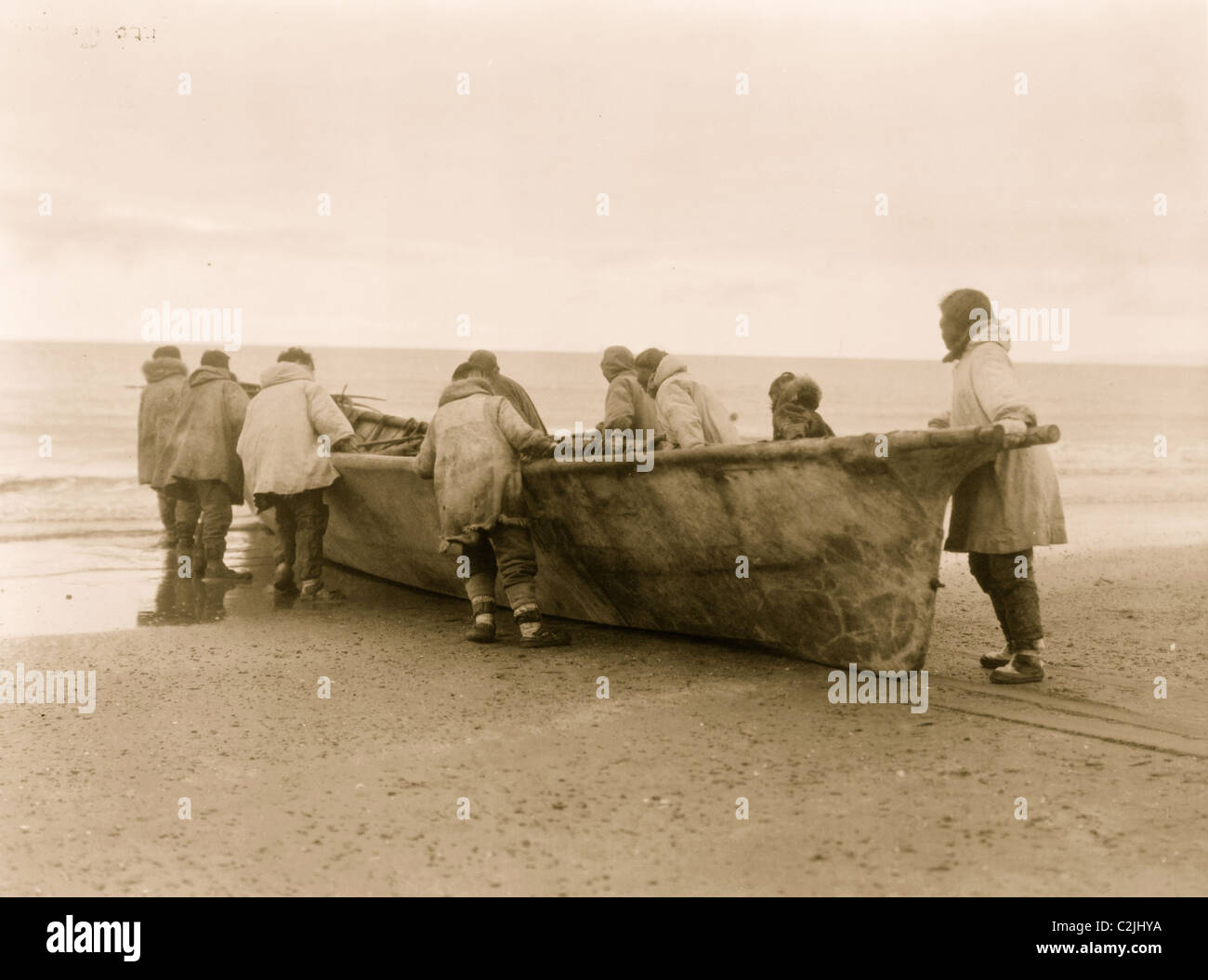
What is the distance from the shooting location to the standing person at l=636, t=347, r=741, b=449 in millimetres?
6559

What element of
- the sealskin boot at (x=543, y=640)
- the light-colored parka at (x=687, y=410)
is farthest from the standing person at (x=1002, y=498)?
the sealskin boot at (x=543, y=640)

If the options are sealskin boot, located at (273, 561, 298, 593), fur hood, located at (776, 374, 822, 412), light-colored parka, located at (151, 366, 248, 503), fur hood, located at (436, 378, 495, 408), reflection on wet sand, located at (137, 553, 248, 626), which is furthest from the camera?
light-colored parka, located at (151, 366, 248, 503)

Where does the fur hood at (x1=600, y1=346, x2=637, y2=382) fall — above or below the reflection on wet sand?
above

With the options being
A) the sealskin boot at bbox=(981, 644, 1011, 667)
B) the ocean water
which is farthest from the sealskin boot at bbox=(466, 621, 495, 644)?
the sealskin boot at bbox=(981, 644, 1011, 667)

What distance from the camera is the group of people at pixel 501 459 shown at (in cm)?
539

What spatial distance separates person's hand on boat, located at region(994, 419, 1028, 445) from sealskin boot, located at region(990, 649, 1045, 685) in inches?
45.9

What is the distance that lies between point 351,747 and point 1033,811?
8.21 ft

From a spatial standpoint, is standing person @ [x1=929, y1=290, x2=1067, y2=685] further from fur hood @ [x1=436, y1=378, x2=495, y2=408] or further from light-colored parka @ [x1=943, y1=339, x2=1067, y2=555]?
fur hood @ [x1=436, y1=378, x2=495, y2=408]

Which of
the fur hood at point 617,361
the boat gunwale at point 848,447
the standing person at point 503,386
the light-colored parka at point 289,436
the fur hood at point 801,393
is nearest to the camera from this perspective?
the boat gunwale at point 848,447

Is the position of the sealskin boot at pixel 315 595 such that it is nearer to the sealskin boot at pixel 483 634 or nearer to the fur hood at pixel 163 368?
the sealskin boot at pixel 483 634

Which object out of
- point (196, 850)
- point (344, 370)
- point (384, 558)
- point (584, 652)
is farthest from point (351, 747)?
point (344, 370)
